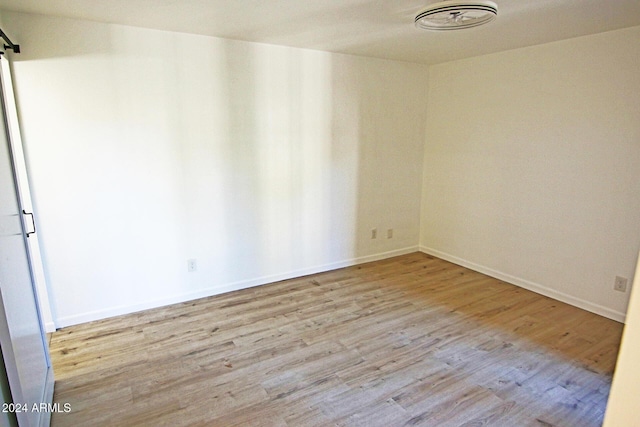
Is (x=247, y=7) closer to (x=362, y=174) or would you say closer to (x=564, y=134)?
(x=362, y=174)

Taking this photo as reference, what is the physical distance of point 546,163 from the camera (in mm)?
3432

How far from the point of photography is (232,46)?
3.28 m

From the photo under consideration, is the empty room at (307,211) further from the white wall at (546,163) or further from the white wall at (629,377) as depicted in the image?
the white wall at (629,377)

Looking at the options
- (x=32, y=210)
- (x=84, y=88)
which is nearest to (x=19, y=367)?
(x=32, y=210)

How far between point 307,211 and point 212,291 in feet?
4.20

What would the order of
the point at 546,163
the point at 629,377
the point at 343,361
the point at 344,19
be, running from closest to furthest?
the point at 629,377 → the point at 343,361 → the point at 344,19 → the point at 546,163

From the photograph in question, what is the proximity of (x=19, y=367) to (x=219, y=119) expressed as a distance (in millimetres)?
2392

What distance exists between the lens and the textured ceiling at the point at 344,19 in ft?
7.69

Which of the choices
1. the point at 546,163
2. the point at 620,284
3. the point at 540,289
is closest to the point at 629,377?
the point at 620,284

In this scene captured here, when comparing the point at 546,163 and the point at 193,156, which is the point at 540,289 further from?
the point at 193,156

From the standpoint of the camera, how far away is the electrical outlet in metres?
3.03

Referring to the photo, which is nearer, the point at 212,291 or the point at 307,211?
the point at 212,291

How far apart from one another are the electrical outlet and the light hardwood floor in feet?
1.05

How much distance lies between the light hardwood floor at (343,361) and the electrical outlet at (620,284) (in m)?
0.32
